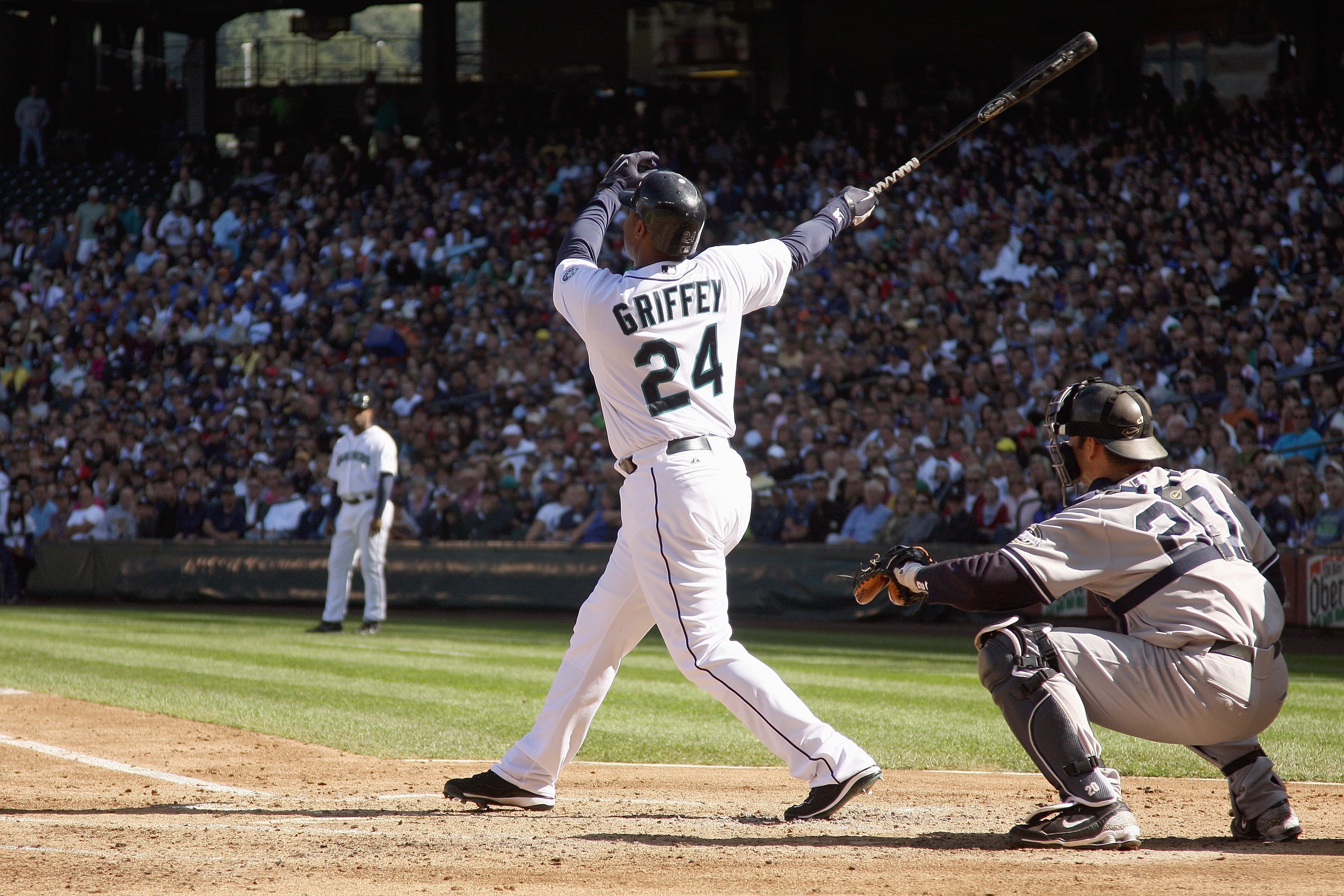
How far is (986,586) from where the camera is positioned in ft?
12.5

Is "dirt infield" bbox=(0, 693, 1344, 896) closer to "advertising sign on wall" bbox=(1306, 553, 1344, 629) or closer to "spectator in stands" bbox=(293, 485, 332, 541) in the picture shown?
"advertising sign on wall" bbox=(1306, 553, 1344, 629)

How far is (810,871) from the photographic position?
365 centimetres

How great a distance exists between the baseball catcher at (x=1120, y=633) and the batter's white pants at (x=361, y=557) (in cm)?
899

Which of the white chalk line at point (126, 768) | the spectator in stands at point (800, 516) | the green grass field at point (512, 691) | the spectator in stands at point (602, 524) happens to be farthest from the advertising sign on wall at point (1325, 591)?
the white chalk line at point (126, 768)

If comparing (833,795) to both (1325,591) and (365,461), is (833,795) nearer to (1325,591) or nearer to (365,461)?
(365,461)

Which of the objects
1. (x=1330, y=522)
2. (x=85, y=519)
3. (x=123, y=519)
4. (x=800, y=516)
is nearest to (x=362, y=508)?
(x=800, y=516)

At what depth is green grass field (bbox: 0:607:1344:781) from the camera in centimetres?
661

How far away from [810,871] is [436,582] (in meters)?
12.5

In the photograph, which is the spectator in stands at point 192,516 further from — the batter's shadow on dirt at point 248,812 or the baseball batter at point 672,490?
the baseball batter at point 672,490

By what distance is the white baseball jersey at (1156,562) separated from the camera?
3838 mm

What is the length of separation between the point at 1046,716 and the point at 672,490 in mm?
1311

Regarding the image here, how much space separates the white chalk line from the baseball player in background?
224 inches

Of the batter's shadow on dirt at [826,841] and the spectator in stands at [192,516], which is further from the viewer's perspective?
the spectator in stands at [192,516]

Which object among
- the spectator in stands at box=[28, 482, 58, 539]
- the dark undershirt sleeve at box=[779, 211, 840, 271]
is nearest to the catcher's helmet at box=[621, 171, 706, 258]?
the dark undershirt sleeve at box=[779, 211, 840, 271]
